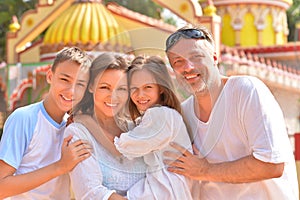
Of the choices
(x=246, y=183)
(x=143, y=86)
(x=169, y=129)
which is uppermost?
(x=143, y=86)

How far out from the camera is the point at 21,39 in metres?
13.6

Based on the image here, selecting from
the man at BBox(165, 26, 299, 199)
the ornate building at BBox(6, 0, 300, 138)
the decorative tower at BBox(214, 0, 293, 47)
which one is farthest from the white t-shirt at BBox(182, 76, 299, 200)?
the decorative tower at BBox(214, 0, 293, 47)

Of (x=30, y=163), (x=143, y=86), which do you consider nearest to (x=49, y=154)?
(x=30, y=163)

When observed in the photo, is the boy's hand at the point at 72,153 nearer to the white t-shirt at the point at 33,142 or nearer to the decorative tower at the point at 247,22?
the white t-shirt at the point at 33,142

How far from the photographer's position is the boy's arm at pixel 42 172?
267 cm

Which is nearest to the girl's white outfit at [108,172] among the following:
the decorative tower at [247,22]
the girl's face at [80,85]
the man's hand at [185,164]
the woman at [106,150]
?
the woman at [106,150]

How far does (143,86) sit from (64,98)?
45cm

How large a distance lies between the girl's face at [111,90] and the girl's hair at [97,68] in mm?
17

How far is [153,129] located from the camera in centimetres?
259

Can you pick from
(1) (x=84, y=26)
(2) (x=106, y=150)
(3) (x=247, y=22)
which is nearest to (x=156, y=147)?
(2) (x=106, y=150)

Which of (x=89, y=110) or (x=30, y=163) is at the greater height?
(x=89, y=110)

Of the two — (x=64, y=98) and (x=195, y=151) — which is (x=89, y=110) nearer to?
(x=64, y=98)

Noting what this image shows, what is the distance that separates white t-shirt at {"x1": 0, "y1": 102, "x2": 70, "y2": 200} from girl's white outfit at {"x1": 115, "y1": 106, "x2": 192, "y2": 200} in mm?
434

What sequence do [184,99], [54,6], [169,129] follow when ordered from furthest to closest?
[54,6] → [184,99] → [169,129]
